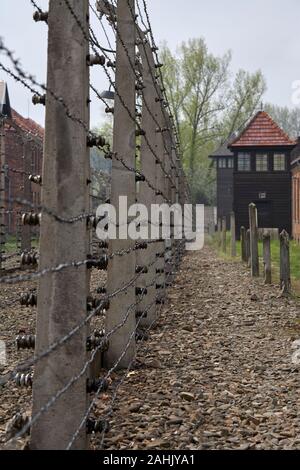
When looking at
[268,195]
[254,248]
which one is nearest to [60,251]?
[254,248]

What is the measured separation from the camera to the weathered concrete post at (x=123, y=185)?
4820mm

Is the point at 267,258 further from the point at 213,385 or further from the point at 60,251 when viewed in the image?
the point at 60,251

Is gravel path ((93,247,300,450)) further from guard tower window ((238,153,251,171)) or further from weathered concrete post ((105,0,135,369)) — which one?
guard tower window ((238,153,251,171))

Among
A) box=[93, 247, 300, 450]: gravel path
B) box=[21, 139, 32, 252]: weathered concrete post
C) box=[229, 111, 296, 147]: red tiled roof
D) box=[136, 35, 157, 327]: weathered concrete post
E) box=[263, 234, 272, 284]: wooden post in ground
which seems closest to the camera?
box=[93, 247, 300, 450]: gravel path

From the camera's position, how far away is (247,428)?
12.5ft

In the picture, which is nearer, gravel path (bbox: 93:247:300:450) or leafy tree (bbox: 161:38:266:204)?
gravel path (bbox: 93:247:300:450)

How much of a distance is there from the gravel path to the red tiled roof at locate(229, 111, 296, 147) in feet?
100

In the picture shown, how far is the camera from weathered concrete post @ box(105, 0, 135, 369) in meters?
4.82

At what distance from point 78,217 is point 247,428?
1808mm

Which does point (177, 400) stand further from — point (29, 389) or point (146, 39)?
point (146, 39)

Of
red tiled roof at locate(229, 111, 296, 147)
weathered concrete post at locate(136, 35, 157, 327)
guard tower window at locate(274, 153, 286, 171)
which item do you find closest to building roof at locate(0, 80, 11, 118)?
red tiled roof at locate(229, 111, 296, 147)

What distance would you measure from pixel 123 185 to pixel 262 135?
3491cm

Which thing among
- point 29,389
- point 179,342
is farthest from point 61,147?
point 179,342

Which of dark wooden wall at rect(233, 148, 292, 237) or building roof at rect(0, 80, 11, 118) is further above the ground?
building roof at rect(0, 80, 11, 118)
